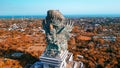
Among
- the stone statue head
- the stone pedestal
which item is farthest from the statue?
the stone pedestal

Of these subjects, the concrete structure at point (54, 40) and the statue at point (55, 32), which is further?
the statue at point (55, 32)

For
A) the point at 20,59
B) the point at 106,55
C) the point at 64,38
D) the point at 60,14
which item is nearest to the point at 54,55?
the point at 64,38

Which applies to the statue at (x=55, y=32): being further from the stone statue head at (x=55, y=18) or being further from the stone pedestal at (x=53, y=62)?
the stone pedestal at (x=53, y=62)

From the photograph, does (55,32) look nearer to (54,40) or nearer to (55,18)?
(54,40)

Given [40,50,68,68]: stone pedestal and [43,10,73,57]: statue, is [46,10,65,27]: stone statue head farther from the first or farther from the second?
[40,50,68,68]: stone pedestal

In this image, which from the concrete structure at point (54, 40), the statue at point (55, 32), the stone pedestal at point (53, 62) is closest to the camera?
the stone pedestal at point (53, 62)

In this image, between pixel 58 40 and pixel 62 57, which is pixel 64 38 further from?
pixel 62 57

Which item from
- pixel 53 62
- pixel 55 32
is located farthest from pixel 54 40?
pixel 53 62

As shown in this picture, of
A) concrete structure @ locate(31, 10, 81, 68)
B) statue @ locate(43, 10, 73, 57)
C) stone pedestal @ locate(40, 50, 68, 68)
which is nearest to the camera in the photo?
stone pedestal @ locate(40, 50, 68, 68)

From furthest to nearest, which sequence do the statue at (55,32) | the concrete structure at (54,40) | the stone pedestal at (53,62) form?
the statue at (55,32), the concrete structure at (54,40), the stone pedestal at (53,62)

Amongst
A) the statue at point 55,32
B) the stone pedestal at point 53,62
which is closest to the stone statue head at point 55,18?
the statue at point 55,32
